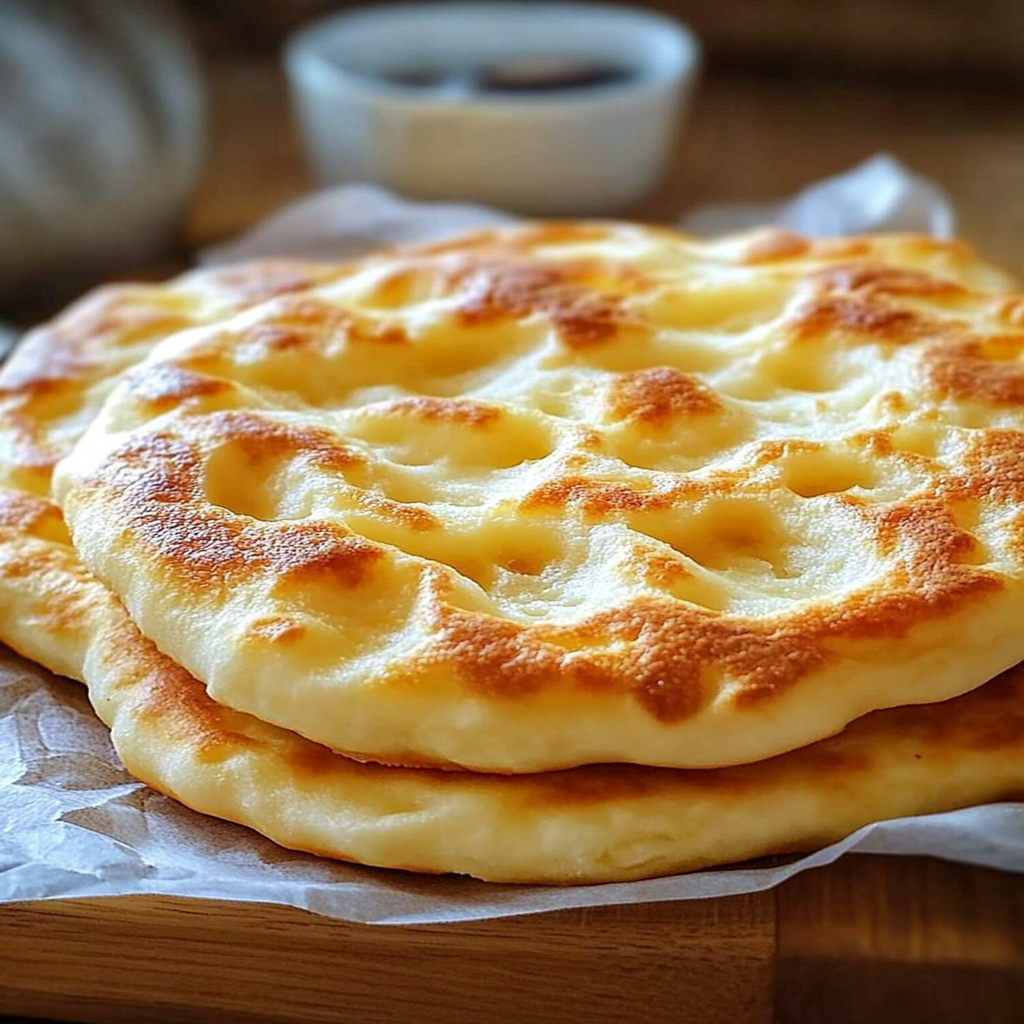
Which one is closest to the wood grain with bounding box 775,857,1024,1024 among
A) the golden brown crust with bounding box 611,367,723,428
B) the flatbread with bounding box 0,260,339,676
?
the golden brown crust with bounding box 611,367,723,428

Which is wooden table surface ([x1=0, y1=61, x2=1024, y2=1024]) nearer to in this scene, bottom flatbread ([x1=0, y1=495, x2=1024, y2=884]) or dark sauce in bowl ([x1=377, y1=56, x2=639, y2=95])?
bottom flatbread ([x1=0, y1=495, x2=1024, y2=884])

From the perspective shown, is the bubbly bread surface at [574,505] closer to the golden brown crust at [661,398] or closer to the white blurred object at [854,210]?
the golden brown crust at [661,398]

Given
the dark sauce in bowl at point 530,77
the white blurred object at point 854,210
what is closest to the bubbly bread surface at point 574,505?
the white blurred object at point 854,210

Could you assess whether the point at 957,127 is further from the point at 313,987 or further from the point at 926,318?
the point at 313,987

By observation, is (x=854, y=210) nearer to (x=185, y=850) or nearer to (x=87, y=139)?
(x=87, y=139)

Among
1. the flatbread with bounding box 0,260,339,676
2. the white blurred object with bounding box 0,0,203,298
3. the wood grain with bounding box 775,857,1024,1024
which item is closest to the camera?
the wood grain with bounding box 775,857,1024,1024

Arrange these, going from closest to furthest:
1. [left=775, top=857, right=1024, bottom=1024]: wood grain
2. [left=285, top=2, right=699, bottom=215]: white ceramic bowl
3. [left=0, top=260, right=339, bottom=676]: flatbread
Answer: [left=775, top=857, right=1024, bottom=1024]: wood grain
[left=0, top=260, right=339, bottom=676]: flatbread
[left=285, top=2, right=699, bottom=215]: white ceramic bowl

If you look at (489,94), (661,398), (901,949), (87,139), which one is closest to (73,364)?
(661,398)
